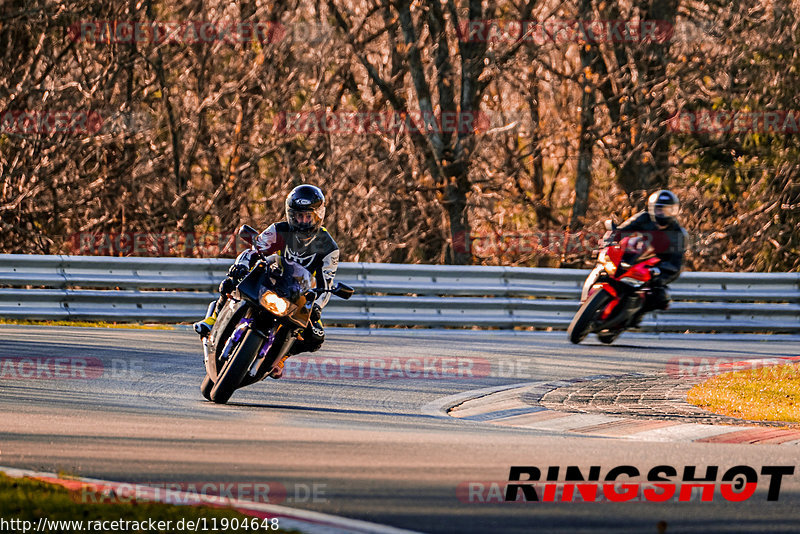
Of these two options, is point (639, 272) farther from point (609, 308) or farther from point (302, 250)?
point (302, 250)

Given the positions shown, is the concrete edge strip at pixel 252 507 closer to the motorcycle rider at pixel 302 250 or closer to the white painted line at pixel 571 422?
the motorcycle rider at pixel 302 250

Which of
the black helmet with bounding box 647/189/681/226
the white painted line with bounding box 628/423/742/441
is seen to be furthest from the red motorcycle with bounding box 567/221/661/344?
the white painted line with bounding box 628/423/742/441

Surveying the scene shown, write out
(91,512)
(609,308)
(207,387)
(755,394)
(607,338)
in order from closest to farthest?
(91,512), (207,387), (755,394), (609,308), (607,338)

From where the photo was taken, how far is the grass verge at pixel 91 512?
19.8 feet

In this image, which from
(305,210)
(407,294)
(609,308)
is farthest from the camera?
(407,294)

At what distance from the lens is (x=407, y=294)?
17.9 meters

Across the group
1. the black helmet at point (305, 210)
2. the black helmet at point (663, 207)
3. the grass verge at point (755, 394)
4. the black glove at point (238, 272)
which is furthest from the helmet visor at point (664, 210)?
the black glove at point (238, 272)

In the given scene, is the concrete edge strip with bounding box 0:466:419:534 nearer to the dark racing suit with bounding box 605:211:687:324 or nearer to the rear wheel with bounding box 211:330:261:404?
the rear wheel with bounding box 211:330:261:404

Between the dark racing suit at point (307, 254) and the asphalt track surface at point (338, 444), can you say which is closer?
the asphalt track surface at point (338, 444)

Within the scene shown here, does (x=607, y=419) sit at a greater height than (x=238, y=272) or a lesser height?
lesser

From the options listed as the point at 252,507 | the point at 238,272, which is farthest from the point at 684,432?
the point at 252,507

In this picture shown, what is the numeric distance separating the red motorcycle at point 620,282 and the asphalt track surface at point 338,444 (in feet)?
2.53

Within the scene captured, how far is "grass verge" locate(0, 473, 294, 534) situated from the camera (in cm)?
605

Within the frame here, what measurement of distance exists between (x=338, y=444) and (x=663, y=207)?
6473 millimetres
